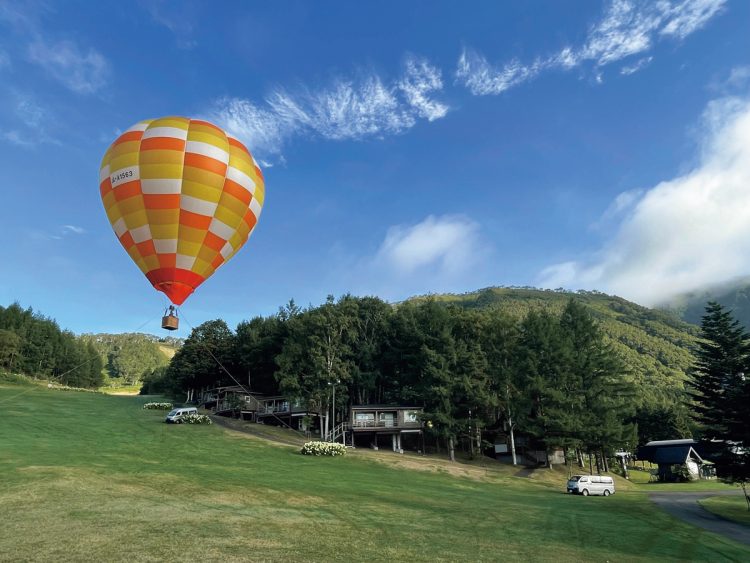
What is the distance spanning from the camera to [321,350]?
54031mm

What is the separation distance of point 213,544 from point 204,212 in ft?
42.7

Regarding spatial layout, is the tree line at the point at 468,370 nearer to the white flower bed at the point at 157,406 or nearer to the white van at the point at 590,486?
the white van at the point at 590,486

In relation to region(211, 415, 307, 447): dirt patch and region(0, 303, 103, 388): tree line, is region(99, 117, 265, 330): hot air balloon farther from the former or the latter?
region(0, 303, 103, 388): tree line

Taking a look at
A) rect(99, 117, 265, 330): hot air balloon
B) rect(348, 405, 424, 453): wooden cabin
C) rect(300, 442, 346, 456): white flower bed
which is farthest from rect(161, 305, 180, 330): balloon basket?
rect(348, 405, 424, 453): wooden cabin

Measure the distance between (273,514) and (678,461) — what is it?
67.5 meters

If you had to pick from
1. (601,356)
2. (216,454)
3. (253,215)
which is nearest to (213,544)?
(253,215)

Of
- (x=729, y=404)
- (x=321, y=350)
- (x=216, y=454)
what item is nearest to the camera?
(x=729, y=404)

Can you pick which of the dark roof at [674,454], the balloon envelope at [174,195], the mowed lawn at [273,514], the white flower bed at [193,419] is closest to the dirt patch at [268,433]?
the white flower bed at [193,419]

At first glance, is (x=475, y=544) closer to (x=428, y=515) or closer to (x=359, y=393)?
(x=428, y=515)

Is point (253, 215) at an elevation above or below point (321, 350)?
above

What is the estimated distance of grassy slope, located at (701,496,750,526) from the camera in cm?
2564

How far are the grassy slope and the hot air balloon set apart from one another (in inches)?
1210

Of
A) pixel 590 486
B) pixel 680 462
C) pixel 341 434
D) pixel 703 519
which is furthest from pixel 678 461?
pixel 341 434

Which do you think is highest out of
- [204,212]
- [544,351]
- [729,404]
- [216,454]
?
[204,212]
